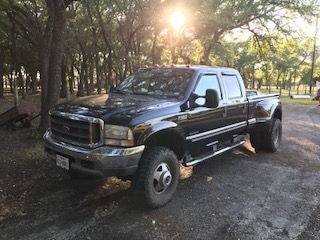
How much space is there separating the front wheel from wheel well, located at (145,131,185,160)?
0.41ft

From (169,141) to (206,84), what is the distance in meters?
1.38

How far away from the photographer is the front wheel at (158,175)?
461cm

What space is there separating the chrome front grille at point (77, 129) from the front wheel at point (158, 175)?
0.69m

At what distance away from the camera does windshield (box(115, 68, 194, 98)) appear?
5.67m

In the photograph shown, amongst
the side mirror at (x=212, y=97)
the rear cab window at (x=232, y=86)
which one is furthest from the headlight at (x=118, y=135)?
the rear cab window at (x=232, y=86)

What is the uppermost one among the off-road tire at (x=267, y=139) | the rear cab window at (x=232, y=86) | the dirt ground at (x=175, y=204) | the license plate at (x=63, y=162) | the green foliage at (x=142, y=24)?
the green foliage at (x=142, y=24)

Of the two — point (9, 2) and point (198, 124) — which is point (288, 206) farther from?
point (9, 2)

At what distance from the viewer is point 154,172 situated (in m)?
4.76

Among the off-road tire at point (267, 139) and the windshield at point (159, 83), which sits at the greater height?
the windshield at point (159, 83)

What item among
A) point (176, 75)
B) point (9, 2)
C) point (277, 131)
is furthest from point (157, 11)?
point (176, 75)

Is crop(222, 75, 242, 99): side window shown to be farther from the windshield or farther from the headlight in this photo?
the headlight

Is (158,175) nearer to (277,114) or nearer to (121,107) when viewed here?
(121,107)

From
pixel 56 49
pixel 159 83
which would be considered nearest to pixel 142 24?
pixel 56 49

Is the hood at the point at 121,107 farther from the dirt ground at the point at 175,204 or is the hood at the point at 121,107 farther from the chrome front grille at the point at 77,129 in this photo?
the dirt ground at the point at 175,204
